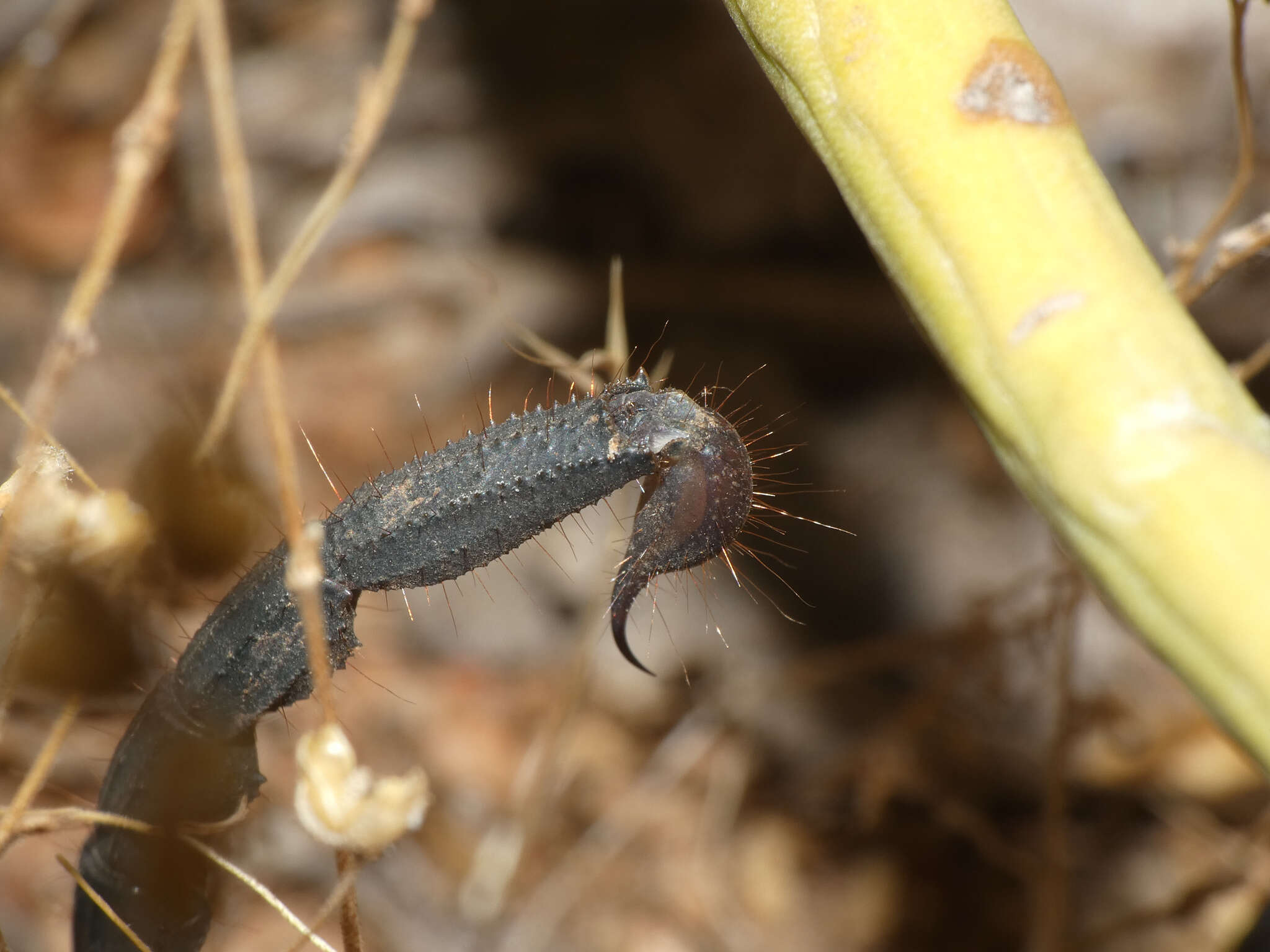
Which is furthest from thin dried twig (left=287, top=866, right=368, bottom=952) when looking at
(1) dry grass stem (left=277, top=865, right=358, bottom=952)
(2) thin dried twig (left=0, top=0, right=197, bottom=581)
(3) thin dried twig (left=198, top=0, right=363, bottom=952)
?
(2) thin dried twig (left=0, top=0, right=197, bottom=581)

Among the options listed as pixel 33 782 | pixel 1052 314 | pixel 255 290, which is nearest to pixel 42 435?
pixel 255 290

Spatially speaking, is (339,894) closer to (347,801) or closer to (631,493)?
(347,801)

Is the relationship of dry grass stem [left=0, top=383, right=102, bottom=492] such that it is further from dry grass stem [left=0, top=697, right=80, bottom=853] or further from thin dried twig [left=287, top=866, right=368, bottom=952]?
thin dried twig [left=287, top=866, right=368, bottom=952]

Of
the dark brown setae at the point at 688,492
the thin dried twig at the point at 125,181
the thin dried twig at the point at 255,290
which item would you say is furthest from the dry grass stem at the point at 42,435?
the dark brown setae at the point at 688,492

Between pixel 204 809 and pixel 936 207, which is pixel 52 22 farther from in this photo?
pixel 936 207

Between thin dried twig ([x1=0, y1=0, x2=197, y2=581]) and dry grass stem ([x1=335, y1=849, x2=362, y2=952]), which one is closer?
thin dried twig ([x1=0, y1=0, x2=197, y2=581])

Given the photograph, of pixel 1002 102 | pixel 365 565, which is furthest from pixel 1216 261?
pixel 365 565
